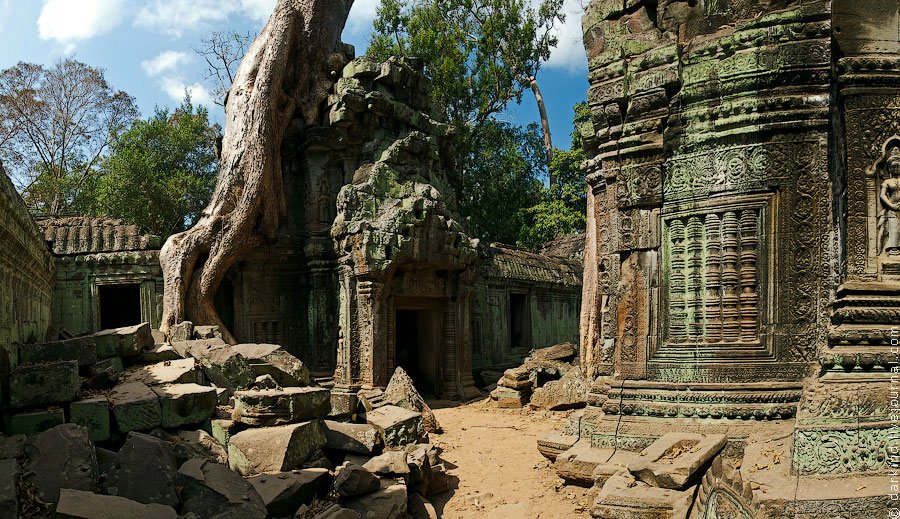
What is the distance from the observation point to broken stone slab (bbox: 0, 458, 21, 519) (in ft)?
11.0

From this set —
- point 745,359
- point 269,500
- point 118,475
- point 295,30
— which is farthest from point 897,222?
point 295,30

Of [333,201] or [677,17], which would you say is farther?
[333,201]

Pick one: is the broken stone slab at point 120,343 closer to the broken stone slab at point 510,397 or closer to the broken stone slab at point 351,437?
the broken stone slab at point 351,437

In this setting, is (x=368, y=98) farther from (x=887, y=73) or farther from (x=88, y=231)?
(x=887, y=73)

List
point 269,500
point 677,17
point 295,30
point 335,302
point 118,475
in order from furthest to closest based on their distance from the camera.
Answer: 1. point 295,30
2. point 335,302
3. point 677,17
4. point 269,500
5. point 118,475

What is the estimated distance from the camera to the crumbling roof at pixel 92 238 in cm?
1288

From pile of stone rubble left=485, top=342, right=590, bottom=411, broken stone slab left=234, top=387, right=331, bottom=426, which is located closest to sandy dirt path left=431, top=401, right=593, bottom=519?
A: pile of stone rubble left=485, top=342, right=590, bottom=411

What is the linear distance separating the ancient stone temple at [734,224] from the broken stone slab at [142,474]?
2851 mm

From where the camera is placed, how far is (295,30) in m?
14.0

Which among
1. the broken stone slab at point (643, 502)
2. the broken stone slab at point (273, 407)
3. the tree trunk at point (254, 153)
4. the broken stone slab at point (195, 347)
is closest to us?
the broken stone slab at point (643, 502)

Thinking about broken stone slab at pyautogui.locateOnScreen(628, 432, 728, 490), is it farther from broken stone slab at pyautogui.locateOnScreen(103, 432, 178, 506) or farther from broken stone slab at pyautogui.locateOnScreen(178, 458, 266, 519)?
broken stone slab at pyautogui.locateOnScreen(103, 432, 178, 506)

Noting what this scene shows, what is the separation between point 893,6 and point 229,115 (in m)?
11.7

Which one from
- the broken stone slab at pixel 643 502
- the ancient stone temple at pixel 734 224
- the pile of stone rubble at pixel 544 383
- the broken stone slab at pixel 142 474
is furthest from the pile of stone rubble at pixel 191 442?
the pile of stone rubble at pixel 544 383

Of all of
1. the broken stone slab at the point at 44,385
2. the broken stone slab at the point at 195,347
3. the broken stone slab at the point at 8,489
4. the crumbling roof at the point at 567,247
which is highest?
the crumbling roof at the point at 567,247
